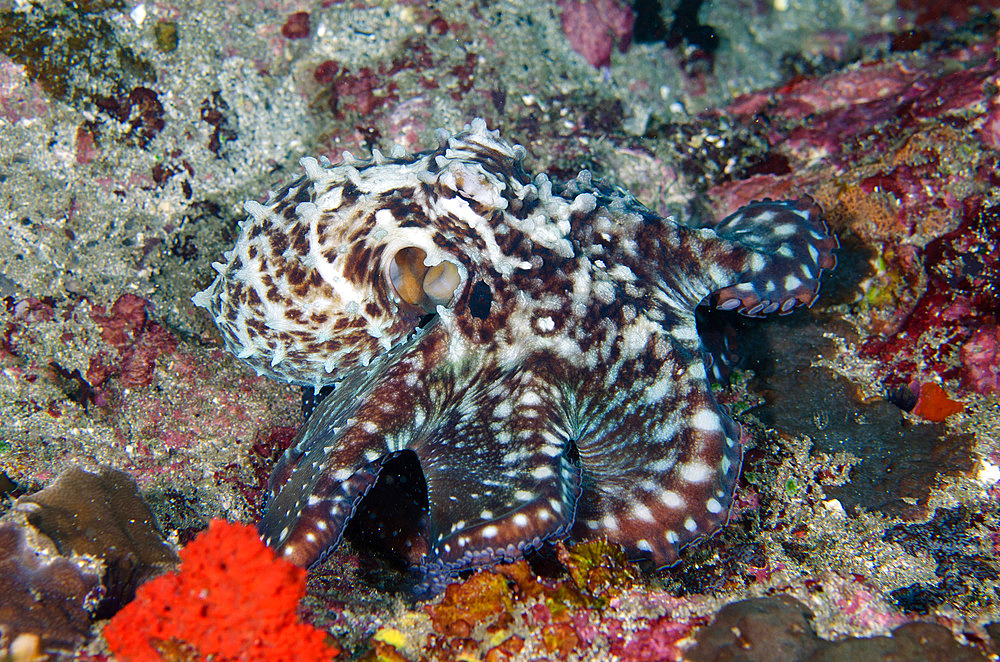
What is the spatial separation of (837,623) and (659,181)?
155 inches

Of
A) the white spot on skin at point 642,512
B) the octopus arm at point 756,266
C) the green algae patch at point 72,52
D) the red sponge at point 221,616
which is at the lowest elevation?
the white spot on skin at point 642,512

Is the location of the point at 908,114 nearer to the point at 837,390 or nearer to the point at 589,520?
the point at 837,390

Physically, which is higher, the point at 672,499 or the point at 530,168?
the point at 530,168

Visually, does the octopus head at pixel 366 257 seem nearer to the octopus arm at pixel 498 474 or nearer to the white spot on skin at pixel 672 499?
the octopus arm at pixel 498 474

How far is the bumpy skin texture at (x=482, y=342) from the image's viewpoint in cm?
285

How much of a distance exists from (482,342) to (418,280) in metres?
0.58

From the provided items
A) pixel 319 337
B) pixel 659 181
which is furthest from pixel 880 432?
pixel 319 337

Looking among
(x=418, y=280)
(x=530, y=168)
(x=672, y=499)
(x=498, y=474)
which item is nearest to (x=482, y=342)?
(x=418, y=280)

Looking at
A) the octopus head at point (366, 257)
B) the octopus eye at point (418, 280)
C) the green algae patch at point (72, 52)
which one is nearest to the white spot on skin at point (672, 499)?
the octopus head at point (366, 257)

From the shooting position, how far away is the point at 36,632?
2383 millimetres

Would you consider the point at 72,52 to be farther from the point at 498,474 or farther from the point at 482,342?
the point at 498,474

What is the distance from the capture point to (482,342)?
127 inches

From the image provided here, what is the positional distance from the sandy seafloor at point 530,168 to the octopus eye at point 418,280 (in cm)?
161

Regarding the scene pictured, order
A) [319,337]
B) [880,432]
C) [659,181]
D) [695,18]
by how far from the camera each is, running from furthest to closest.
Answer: [695,18], [659,181], [880,432], [319,337]
